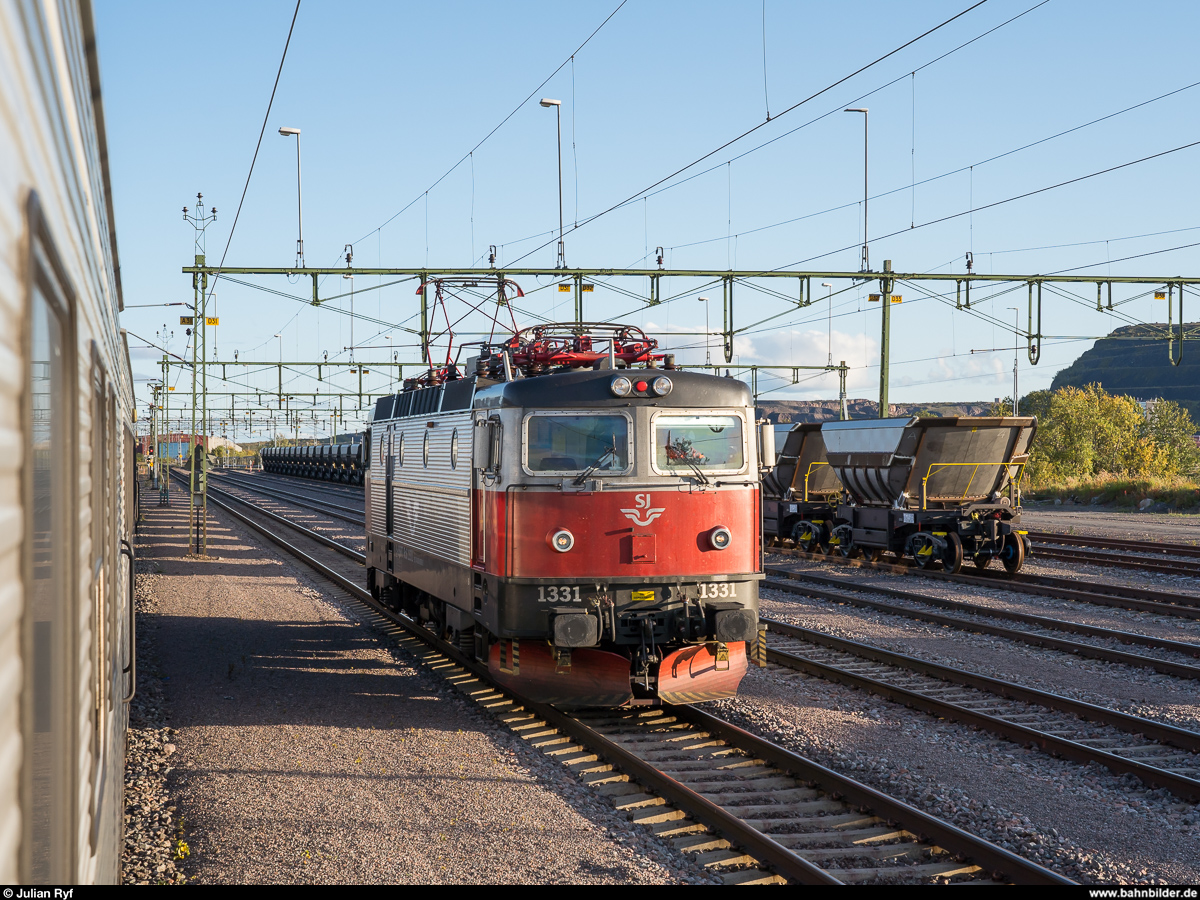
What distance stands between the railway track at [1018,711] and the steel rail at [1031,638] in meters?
2.15

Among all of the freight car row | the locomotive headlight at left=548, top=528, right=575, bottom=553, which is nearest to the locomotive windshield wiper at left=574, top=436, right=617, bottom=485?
the locomotive headlight at left=548, top=528, right=575, bottom=553

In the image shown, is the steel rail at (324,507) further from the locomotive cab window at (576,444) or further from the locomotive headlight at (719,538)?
the locomotive headlight at (719,538)

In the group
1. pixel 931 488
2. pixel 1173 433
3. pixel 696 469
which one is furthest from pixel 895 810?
pixel 1173 433

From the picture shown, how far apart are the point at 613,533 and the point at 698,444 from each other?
1.28 m

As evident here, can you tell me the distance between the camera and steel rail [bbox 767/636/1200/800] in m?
7.75

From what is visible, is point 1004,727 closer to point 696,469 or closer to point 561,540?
point 696,469

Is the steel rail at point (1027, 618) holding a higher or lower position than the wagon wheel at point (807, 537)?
lower

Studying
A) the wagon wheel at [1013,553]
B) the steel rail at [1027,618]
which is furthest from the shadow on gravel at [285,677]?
the wagon wheel at [1013,553]

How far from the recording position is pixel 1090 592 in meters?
17.6

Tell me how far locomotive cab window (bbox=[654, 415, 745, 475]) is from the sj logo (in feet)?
1.11

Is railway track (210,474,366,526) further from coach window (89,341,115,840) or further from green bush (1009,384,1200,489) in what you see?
green bush (1009,384,1200,489)

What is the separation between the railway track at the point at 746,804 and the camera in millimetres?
6305

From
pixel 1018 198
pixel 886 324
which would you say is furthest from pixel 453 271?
pixel 1018 198

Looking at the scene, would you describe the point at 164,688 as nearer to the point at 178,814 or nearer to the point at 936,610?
the point at 178,814
